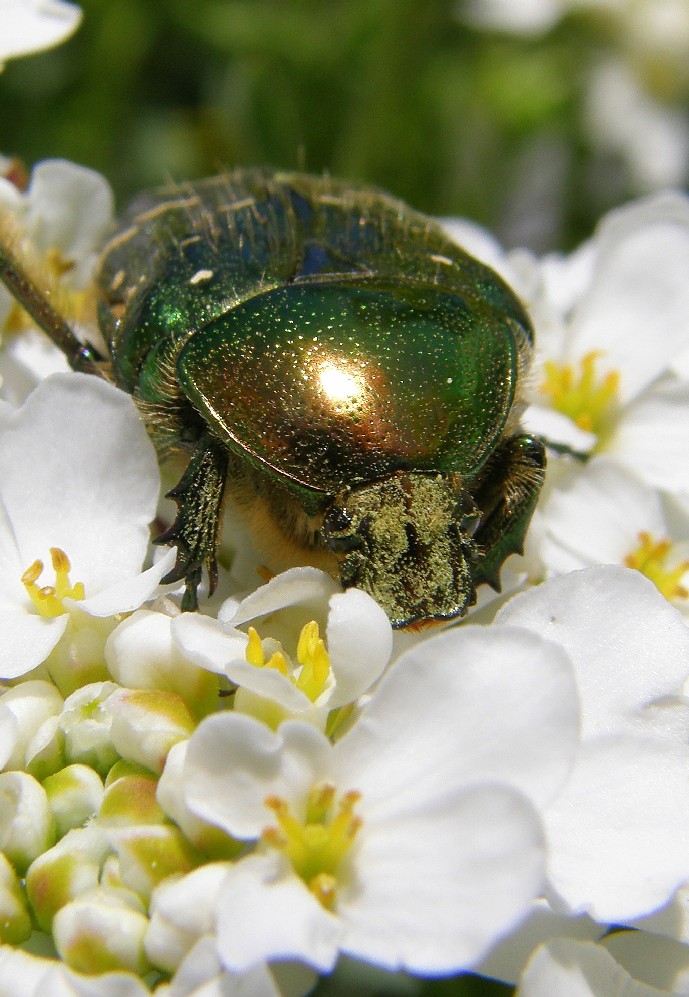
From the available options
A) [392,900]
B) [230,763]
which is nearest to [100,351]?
[230,763]

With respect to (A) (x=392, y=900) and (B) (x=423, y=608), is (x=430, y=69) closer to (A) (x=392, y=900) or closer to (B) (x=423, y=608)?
(B) (x=423, y=608)

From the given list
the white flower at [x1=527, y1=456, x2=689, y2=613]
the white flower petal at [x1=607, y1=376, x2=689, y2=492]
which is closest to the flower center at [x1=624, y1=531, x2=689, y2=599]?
the white flower at [x1=527, y1=456, x2=689, y2=613]

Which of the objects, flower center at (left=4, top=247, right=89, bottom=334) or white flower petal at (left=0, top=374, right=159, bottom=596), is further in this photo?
flower center at (left=4, top=247, right=89, bottom=334)

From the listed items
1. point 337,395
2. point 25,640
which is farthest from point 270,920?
point 337,395

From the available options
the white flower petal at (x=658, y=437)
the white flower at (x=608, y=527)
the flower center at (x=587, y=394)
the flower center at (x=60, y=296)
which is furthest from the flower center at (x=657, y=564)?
the flower center at (x=60, y=296)

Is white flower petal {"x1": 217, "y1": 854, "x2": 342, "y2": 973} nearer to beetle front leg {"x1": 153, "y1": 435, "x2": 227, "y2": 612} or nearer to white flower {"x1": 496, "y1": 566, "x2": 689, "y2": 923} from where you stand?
white flower {"x1": 496, "y1": 566, "x2": 689, "y2": 923}
